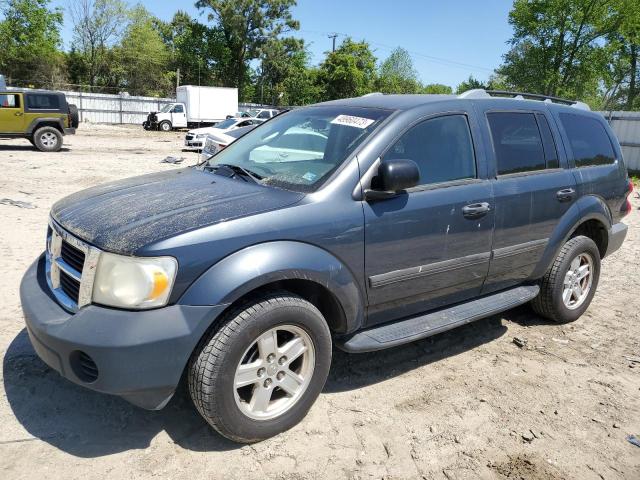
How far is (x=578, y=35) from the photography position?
37469mm

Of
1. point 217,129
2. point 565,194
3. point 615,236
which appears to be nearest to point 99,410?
point 565,194

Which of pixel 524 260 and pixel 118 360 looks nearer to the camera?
pixel 118 360

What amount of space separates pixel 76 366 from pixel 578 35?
1692 inches

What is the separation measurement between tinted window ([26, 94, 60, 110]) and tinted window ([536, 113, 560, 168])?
639 inches

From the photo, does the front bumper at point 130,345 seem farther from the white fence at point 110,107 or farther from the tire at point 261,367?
the white fence at point 110,107

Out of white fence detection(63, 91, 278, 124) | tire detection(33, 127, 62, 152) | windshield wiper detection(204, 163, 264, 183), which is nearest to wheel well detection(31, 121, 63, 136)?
tire detection(33, 127, 62, 152)

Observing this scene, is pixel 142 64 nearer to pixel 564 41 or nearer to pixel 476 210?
pixel 564 41

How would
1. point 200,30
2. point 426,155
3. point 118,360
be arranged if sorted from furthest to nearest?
point 200,30 → point 426,155 → point 118,360

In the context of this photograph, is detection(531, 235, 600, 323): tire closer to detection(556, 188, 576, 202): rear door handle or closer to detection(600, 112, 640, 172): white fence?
detection(556, 188, 576, 202): rear door handle

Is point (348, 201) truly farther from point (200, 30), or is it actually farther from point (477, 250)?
point (200, 30)

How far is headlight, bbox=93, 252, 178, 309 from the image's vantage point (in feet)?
7.83

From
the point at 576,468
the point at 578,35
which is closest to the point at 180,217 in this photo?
the point at 576,468

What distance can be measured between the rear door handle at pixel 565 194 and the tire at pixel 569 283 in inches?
16.9

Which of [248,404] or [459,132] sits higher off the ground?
[459,132]
